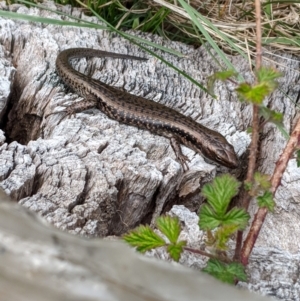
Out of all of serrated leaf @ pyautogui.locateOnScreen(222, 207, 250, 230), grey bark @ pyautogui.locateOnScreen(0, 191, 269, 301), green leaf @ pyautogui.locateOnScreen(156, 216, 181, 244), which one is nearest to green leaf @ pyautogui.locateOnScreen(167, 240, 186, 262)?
green leaf @ pyautogui.locateOnScreen(156, 216, 181, 244)

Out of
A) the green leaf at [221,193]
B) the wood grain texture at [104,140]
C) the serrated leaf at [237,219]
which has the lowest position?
the wood grain texture at [104,140]

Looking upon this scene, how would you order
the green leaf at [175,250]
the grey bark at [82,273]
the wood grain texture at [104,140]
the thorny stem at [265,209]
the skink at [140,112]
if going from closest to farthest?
the grey bark at [82,273], the green leaf at [175,250], the thorny stem at [265,209], the wood grain texture at [104,140], the skink at [140,112]

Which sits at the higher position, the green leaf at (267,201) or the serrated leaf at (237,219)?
the green leaf at (267,201)

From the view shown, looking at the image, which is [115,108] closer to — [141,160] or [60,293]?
[141,160]

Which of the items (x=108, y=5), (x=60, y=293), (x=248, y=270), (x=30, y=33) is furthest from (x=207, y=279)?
(x=108, y=5)

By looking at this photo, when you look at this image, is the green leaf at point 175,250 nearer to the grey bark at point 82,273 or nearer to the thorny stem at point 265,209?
the thorny stem at point 265,209

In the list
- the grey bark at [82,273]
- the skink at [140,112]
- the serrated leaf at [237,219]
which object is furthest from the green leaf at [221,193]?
the skink at [140,112]

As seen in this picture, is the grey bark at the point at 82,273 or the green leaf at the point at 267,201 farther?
the green leaf at the point at 267,201

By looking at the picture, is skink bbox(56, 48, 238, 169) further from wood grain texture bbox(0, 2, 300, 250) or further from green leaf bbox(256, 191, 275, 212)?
green leaf bbox(256, 191, 275, 212)
